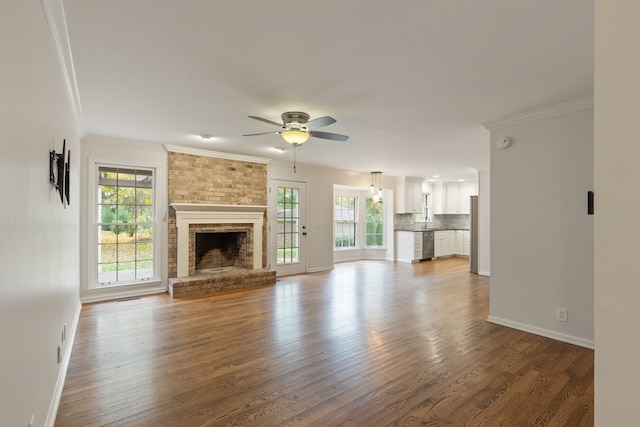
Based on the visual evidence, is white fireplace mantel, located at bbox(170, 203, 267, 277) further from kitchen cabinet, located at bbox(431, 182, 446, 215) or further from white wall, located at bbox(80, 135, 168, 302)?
kitchen cabinet, located at bbox(431, 182, 446, 215)

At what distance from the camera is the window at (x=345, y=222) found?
9.12 m

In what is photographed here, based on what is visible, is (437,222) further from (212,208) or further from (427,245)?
(212,208)

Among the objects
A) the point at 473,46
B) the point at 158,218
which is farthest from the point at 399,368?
the point at 158,218

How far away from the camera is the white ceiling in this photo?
72.7 inches

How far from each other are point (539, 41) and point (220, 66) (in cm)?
224

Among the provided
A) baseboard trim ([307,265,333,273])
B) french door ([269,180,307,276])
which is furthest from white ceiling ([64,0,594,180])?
baseboard trim ([307,265,333,273])

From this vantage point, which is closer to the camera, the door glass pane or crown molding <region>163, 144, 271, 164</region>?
crown molding <region>163, 144, 271, 164</region>

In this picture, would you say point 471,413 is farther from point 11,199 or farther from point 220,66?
point 220,66

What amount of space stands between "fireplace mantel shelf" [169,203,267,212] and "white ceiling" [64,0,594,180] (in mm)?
1516

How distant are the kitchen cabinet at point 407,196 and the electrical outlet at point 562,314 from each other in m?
5.87

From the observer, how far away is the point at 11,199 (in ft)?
4.07

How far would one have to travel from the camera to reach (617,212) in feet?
1.85

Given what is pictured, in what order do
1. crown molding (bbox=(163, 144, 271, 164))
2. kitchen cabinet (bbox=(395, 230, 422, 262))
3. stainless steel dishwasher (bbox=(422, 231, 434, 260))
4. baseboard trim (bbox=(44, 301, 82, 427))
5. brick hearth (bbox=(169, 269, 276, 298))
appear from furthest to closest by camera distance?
1. stainless steel dishwasher (bbox=(422, 231, 434, 260))
2. kitchen cabinet (bbox=(395, 230, 422, 262))
3. crown molding (bbox=(163, 144, 271, 164))
4. brick hearth (bbox=(169, 269, 276, 298))
5. baseboard trim (bbox=(44, 301, 82, 427))

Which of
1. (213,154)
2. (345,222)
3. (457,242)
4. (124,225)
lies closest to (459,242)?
(457,242)
